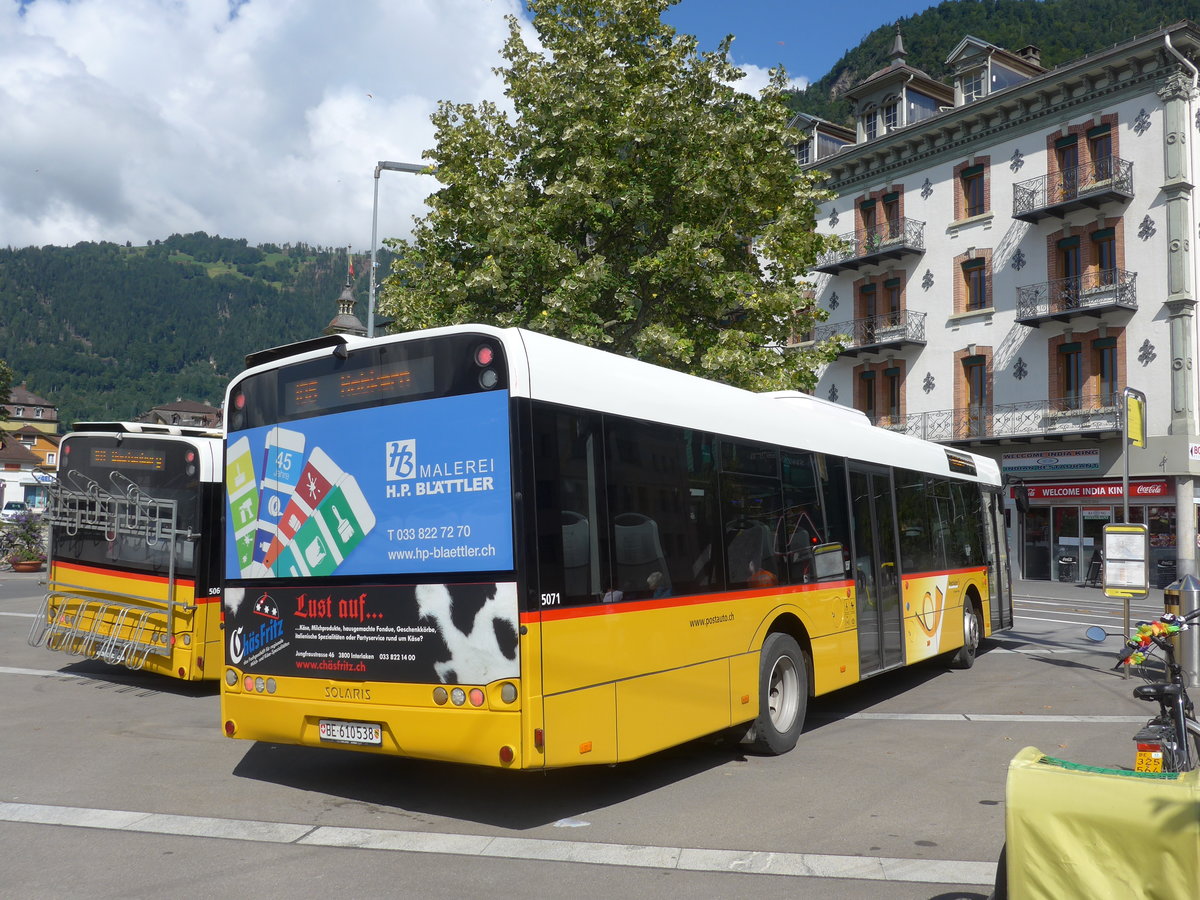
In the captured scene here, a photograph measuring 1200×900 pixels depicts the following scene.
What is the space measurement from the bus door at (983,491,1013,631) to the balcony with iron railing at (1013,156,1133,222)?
59.8 feet

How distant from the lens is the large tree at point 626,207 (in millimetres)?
16203

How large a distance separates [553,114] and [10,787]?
42.2ft

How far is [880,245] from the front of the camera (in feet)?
119

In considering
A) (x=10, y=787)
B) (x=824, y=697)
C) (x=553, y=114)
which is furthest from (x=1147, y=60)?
(x=10, y=787)

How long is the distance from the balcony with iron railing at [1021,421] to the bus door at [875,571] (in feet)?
71.4

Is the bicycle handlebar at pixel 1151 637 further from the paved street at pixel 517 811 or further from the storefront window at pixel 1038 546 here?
the storefront window at pixel 1038 546

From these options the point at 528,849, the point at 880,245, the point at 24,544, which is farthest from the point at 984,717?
the point at 880,245

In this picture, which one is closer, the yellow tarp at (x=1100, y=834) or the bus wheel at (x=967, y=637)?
the yellow tarp at (x=1100, y=834)

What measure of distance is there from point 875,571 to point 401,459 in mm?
5616

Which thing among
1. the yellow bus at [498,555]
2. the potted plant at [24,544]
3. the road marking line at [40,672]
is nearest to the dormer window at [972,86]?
the yellow bus at [498,555]

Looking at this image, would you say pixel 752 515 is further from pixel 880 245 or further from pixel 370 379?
pixel 880 245

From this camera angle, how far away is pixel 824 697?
1121cm

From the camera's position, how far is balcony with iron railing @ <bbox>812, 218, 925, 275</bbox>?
35344 millimetres

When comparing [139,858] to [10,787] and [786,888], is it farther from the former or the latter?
[786,888]
